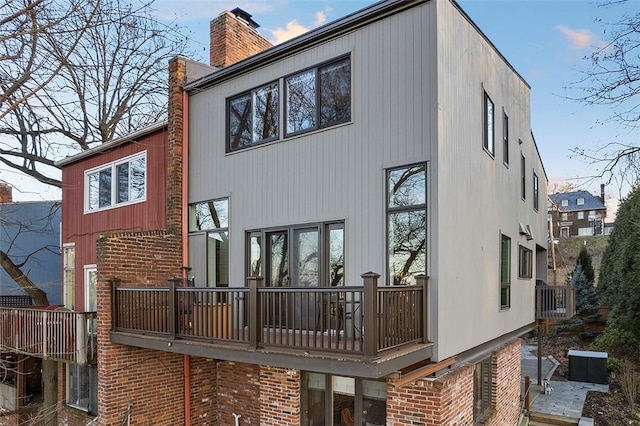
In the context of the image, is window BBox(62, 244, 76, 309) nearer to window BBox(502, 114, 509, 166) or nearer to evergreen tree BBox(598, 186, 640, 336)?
window BBox(502, 114, 509, 166)

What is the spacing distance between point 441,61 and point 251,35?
611 centimetres

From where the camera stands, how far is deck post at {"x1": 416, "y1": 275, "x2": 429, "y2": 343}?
5.86 meters

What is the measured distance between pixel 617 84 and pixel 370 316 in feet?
21.8

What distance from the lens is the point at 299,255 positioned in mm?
7328

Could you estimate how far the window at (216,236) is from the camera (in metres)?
8.55

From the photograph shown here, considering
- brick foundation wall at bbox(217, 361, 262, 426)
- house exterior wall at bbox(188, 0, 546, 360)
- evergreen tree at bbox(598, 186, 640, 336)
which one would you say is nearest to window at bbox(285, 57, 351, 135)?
house exterior wall at bbox(188, 0, 546, 360)

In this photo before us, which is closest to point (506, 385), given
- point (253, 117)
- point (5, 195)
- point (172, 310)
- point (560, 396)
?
point (560, 396)

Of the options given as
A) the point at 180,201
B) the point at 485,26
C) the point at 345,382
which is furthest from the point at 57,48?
the point at 485,26

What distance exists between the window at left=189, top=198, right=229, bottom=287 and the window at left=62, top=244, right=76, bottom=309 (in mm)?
4805

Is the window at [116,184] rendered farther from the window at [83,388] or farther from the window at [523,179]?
the window at [523,179]

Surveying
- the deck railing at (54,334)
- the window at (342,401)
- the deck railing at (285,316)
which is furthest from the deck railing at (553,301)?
the deck railing at (54,334)

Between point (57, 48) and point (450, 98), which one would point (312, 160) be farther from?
point (57, 48)

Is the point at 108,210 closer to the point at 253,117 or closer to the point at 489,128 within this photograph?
the point at 253,117

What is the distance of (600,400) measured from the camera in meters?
12.0
